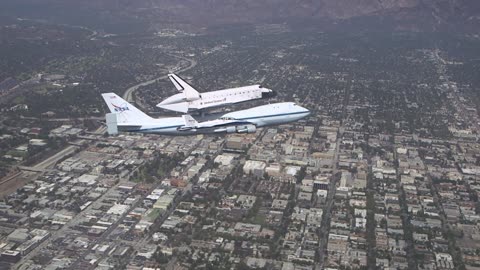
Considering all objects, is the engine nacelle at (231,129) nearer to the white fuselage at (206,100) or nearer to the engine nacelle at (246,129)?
the engine nacelle at (246,129)

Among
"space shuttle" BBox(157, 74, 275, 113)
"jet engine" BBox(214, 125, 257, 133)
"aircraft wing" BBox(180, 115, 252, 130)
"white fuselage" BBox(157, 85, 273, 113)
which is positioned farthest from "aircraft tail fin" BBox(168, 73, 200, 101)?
"jet engine" BBox(214, 125, 257, 133)

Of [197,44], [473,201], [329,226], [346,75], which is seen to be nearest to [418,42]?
[346,75]

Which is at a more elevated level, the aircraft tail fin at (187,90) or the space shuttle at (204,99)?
the aircraft tail fin at (187,90)

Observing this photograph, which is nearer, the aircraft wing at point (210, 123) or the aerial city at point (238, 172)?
the aircraft wing at point (210, 123)

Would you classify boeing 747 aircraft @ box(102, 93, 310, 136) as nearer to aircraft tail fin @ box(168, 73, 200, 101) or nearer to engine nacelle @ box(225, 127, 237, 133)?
engine nacelle @ box(225, 127, 237, 133)

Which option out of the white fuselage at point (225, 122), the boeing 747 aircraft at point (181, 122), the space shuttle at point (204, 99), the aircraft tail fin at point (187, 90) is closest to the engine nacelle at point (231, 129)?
the boeing 747 aircraft at point (181, 122)
